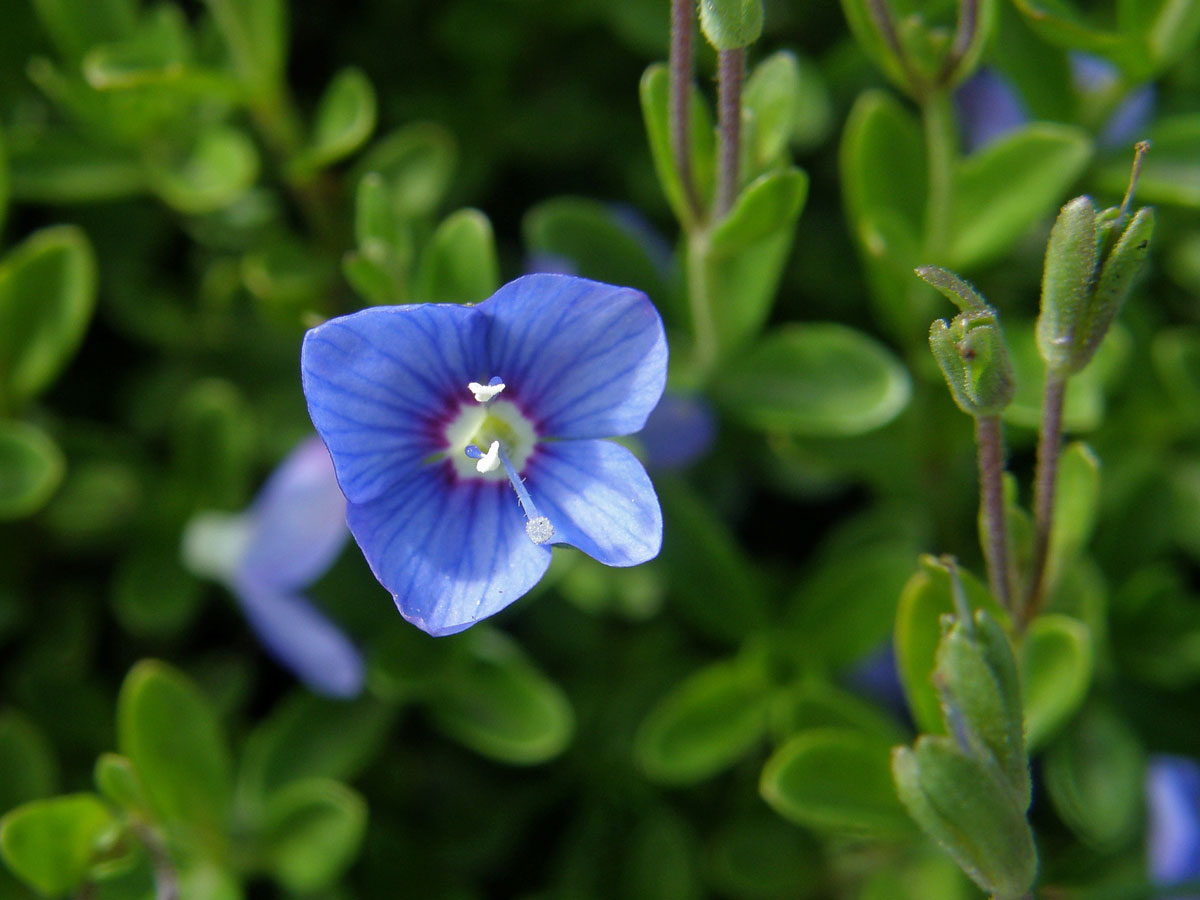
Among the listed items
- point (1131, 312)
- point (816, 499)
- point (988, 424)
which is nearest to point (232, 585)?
point (816, 499)

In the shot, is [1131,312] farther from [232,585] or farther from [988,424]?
[232,585]

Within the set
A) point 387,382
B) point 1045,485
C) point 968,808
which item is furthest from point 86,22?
point 968,808

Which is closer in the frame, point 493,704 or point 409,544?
point 409,544

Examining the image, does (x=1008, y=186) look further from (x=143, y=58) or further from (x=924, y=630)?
(x=143, y=58)

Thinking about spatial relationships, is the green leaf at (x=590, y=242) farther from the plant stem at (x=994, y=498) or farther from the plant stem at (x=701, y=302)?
the plant stem at (x=994, y=498)

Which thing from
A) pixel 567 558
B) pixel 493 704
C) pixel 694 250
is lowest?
pixel 493 704

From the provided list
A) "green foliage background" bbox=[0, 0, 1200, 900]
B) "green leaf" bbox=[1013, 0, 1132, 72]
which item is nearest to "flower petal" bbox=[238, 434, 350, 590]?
"green foliage background" bbox=[0, 0, 1200, 900]

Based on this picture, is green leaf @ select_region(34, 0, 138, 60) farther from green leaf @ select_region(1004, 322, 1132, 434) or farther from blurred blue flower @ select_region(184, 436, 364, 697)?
green leaf @ select_region(1004, 322, 1132, 434)
